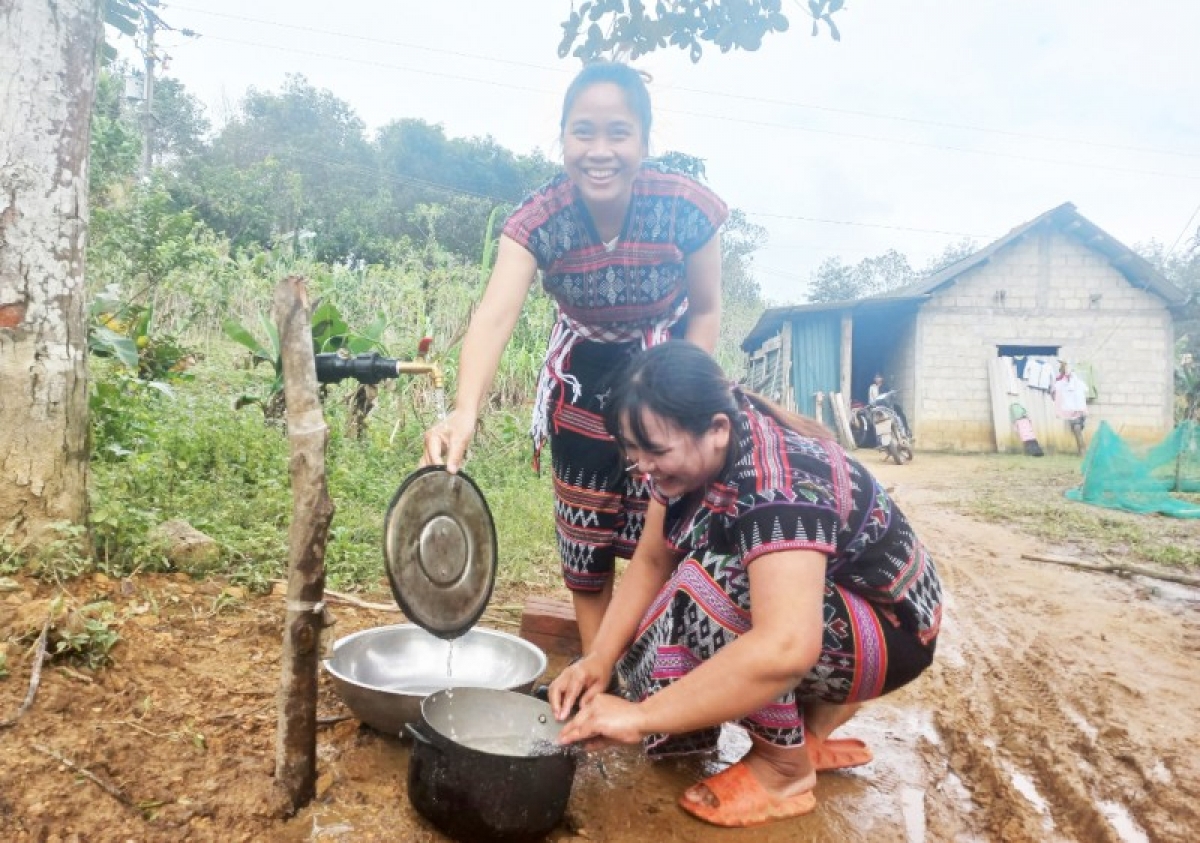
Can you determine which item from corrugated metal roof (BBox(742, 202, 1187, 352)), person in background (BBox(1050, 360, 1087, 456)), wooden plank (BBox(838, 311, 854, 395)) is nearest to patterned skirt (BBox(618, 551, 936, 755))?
corrugated metal roof (BBox(742, 202, 1187, 352))

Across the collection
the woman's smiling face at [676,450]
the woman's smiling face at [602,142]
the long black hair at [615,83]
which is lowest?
the woman's smiling face at [676,450]

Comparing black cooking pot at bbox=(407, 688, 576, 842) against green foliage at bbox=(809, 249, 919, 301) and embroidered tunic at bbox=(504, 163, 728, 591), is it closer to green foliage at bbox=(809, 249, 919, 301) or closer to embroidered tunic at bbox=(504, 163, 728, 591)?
embroidered tunic at bbox=(504, 163, 728, 591)

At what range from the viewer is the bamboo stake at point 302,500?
1.50 meters

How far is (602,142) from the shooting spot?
1.97 m

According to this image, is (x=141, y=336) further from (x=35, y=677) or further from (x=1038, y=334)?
(x=1038, y=334)

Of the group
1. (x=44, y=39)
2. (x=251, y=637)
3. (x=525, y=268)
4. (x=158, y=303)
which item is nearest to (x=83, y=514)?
(x=251, y=637)

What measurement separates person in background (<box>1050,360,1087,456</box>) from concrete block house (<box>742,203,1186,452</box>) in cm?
13

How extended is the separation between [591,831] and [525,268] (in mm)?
1328

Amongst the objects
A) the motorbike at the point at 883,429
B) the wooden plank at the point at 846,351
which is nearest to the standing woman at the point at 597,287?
the motorbike at the point at 883,429

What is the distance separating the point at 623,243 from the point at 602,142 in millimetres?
263

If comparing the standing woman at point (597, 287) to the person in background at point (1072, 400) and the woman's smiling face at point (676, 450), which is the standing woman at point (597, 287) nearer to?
the woman's smiling face at point (676, 450)

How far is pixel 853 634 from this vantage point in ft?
5.78

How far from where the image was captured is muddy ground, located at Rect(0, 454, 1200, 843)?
160 centimetres

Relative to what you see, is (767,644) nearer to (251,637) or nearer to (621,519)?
(621,519)
